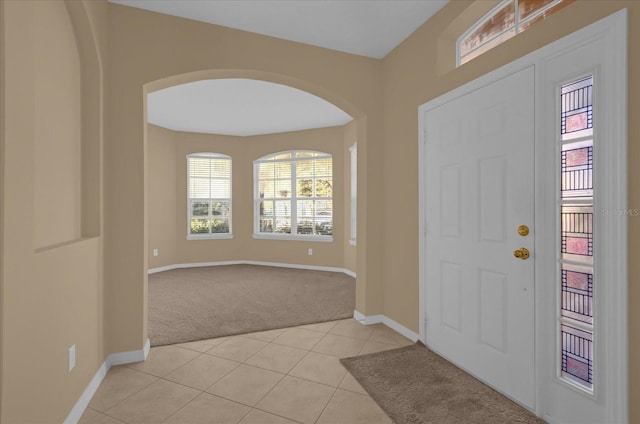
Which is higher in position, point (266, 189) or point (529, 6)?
point (529, 6)

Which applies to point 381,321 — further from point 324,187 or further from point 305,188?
point 305,188

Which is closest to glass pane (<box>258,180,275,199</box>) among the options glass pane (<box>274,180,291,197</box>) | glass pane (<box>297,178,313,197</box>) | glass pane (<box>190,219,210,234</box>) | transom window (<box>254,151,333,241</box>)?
transom window (<box>254,151,333,241</box>)

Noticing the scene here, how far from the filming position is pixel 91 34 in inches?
Answer: 85.9

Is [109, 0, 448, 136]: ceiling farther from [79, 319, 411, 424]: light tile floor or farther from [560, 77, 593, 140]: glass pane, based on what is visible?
[79, 319, 411, 424]: light tile floor

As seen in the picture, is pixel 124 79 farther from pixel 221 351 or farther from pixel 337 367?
pixel 337 367

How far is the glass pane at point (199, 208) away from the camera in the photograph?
7.17 m

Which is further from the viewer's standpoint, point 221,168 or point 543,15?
point 221,168

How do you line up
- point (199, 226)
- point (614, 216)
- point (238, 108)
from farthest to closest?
1. point (199, 226)
2. point (238, 108)
3. point (614, 216)

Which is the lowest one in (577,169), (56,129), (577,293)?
(577,293)

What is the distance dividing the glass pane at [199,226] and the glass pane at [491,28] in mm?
6063

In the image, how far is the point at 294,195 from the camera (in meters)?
7.11

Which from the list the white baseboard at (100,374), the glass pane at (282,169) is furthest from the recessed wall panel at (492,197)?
the glass pane at (282,169)

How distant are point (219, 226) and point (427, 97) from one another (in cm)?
569

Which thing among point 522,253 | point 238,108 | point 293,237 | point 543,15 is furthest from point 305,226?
A: point 543,15
